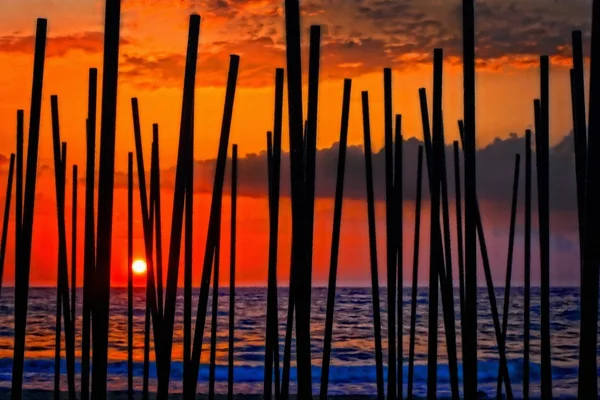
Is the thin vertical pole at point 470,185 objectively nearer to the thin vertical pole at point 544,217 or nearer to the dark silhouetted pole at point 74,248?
the thin vertical pole at point 544,217

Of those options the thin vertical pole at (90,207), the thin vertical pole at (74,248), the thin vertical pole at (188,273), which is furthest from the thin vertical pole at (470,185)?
the thin vertical pole at (74,248)

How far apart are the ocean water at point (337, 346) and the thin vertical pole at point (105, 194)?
13135mm

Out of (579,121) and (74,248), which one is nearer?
(579,121)

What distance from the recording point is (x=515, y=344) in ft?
82.1

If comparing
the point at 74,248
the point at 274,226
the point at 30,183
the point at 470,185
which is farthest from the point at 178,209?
the point at 74,248

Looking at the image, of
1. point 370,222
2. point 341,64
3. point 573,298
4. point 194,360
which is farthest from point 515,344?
point 194,360

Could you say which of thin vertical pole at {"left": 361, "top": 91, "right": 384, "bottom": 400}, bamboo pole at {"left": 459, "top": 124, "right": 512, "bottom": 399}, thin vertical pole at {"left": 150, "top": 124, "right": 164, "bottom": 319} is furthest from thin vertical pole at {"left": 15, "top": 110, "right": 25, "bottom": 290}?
bamboo pole at {"left": 459, "top": 124, "right": 512, "bottom": 399}

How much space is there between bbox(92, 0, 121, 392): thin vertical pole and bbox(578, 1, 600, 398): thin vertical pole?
1885 mm

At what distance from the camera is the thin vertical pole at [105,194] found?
3975 mm

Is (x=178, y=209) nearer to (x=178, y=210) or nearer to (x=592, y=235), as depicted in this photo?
(x=178, y=210)

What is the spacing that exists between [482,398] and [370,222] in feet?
31.5

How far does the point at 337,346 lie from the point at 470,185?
21.2 metres

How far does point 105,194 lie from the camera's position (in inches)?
156

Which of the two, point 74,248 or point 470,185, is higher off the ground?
point 470,185
